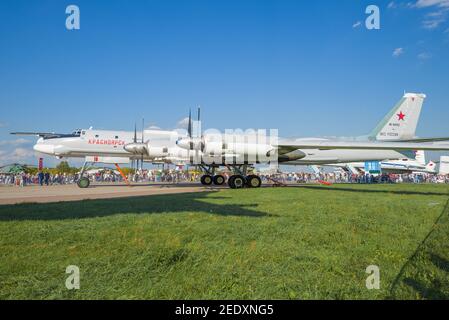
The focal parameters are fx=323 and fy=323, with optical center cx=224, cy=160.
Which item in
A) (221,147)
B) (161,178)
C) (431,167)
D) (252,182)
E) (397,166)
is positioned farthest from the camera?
(431,167)

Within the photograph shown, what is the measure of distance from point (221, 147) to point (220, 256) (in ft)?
57.7

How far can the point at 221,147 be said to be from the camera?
22297 mm

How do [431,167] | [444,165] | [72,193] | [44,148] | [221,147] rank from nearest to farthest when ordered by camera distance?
1. [72,193]
2. [221,147]
3. [44,148]
4. [431,167]
5. [444,165]

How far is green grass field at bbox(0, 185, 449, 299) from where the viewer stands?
367 cm

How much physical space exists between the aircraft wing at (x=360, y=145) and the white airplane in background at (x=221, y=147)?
54mm

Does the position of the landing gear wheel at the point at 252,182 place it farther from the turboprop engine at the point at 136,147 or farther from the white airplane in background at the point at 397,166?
the white airplane in background at the point at 397,166

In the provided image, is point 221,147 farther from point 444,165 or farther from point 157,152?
point 444,165

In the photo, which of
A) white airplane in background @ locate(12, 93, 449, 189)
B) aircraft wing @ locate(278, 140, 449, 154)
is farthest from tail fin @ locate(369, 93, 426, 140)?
aircraft wing @ locate(278, 140, 449, 154)

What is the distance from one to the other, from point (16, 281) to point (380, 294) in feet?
13.8

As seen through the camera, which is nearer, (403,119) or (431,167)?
(403,119)

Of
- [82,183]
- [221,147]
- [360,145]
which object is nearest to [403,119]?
[360,145]

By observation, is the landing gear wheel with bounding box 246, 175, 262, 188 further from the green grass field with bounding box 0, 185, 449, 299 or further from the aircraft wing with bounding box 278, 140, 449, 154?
the green grass field with bounding box 0, 185, 449, 299
